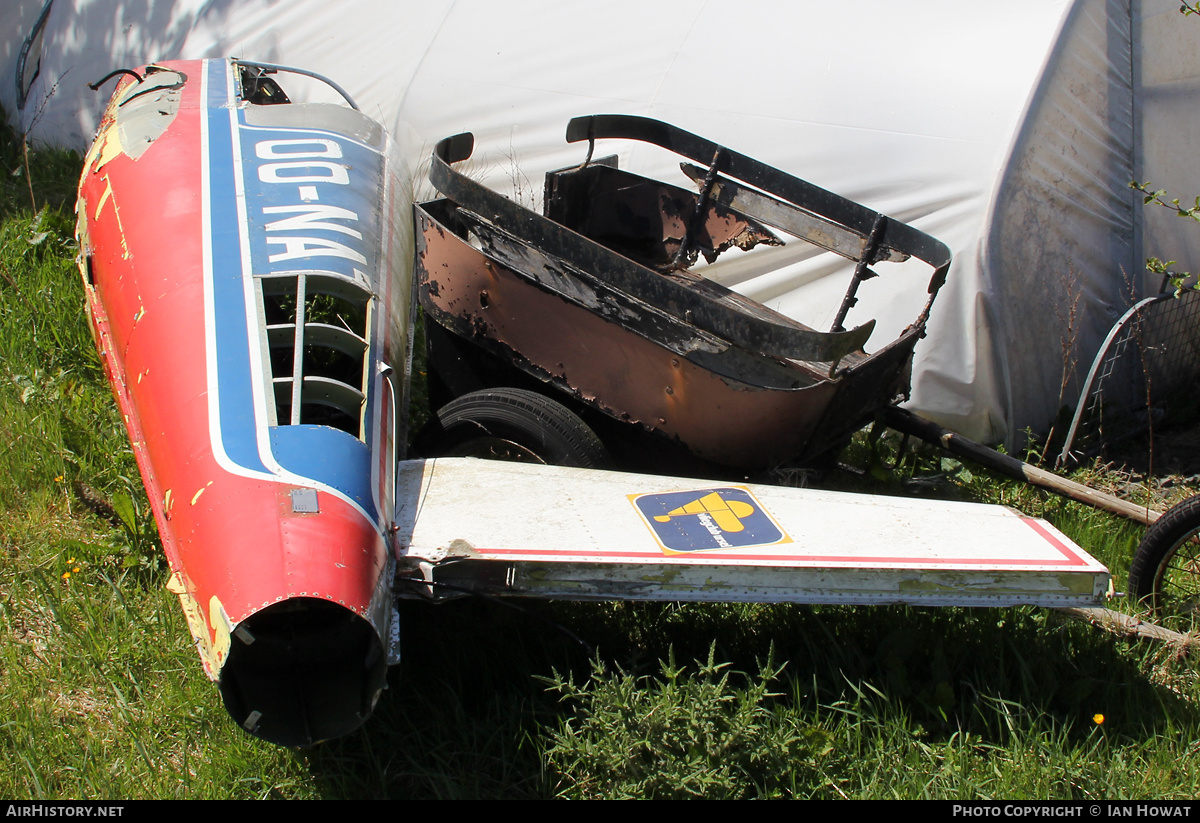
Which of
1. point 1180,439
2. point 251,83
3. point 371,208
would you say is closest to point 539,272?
point 371,208

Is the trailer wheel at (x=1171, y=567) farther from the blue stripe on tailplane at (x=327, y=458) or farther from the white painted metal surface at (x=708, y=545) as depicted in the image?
Answer: the blue stripe on tailplane at (x=327, y=458)

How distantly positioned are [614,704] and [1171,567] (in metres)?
2.16

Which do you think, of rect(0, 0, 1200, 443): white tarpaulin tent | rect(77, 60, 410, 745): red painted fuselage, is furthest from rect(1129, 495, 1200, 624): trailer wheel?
rect(77, 60, 410, 745): red painted fuselage

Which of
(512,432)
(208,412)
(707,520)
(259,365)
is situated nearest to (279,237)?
(259,365)

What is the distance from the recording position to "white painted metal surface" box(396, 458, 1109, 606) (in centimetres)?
264

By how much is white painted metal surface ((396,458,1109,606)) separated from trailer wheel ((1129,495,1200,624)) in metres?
0.43

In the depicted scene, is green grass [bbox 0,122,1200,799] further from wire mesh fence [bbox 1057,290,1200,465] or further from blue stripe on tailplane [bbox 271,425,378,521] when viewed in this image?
wire mesh fence [bbox 1057,290,1200,465]

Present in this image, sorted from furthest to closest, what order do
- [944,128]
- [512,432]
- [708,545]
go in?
[944,128]
[512,432]
[708,545]

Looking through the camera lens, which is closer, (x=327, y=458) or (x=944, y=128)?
(x=327, y=458)

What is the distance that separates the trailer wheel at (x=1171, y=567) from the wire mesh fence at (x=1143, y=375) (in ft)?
3.63

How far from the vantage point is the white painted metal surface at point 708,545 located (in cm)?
264

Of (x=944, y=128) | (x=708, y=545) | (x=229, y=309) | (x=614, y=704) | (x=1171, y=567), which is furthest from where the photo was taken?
(x=944, y=128)

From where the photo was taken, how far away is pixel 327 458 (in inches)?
106

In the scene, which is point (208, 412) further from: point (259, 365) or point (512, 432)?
→ point (512, 432)
